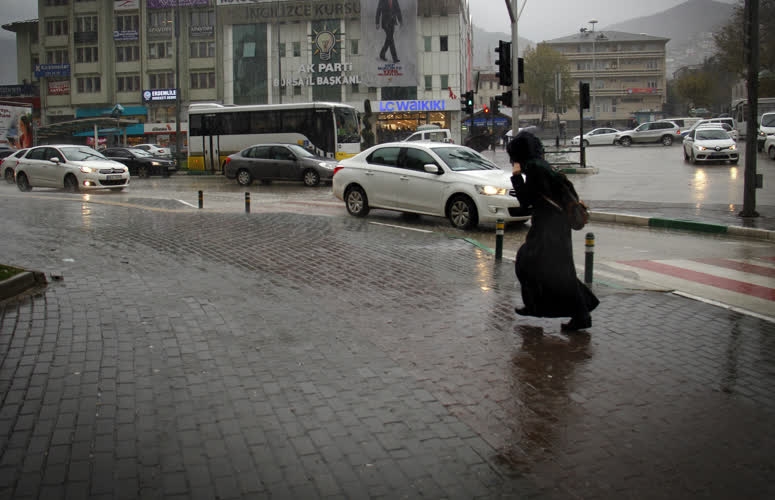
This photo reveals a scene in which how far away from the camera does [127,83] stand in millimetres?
77750

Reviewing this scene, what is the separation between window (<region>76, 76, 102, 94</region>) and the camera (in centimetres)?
7788

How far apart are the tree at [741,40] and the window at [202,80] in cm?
4837

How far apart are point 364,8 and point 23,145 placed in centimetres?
3495

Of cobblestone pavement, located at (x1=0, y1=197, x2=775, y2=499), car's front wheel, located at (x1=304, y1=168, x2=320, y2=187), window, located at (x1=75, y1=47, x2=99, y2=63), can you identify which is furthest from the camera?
window, located at (x1=75, y1=47, x2=99, y2=63)

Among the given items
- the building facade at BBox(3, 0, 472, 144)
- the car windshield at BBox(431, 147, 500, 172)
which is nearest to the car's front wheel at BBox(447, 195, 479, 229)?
the car windshield at BBox(431, 147, 500, 172)

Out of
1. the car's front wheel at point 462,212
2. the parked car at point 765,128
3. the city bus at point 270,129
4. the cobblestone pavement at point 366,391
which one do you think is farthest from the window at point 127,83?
the cobblestone pavement at point 366,391

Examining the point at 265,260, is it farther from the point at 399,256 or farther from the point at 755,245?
the point at 755,245

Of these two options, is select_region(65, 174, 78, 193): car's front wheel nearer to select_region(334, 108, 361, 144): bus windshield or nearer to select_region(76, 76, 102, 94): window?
select_region(334, 108, 361, 144): bus windshield

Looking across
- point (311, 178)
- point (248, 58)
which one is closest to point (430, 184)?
point (311, 178)

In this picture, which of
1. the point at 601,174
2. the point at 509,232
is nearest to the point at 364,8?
the point at 601,174

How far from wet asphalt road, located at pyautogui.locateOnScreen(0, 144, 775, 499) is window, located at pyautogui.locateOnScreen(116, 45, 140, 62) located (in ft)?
244

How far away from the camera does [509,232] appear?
14.1 metres

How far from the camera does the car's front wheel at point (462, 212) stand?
13.9 metres

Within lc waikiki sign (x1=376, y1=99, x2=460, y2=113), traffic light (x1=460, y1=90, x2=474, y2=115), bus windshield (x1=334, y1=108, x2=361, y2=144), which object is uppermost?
lc waikiki sign (x1=376, y1=99, x2=460, y2=113)
